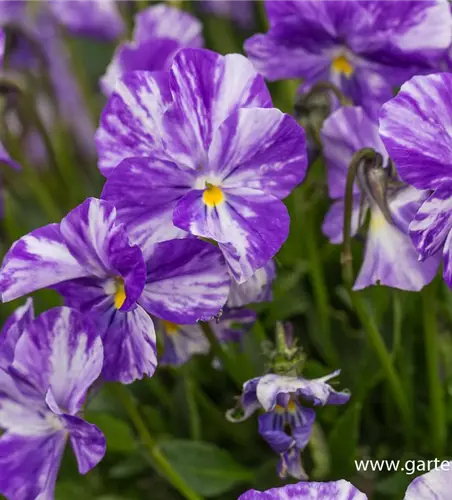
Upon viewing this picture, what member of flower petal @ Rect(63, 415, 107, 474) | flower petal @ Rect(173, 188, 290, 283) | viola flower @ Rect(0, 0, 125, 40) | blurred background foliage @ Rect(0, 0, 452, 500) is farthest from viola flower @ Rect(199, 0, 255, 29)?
flower petal @ Rect(63, 415, 107, 474)

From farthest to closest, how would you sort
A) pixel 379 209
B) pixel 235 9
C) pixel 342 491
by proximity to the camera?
pixel 235 9, pixel 379 209, pixel 342 491

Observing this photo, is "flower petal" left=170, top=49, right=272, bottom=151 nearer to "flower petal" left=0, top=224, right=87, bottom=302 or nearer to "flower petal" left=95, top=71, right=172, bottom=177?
"flower petal" left=95, top=71, right=172, bottom=177

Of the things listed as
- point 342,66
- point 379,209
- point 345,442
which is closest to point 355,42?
point 342,66

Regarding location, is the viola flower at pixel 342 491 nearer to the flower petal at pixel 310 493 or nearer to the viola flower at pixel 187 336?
the flower petal at pixel 310 493

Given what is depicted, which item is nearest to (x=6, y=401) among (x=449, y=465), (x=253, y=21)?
(x=449, y=465)

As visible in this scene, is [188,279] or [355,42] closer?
[188,279]

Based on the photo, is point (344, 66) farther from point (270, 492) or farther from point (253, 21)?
point (253, 21)

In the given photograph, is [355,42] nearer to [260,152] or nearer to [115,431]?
[260,152]
